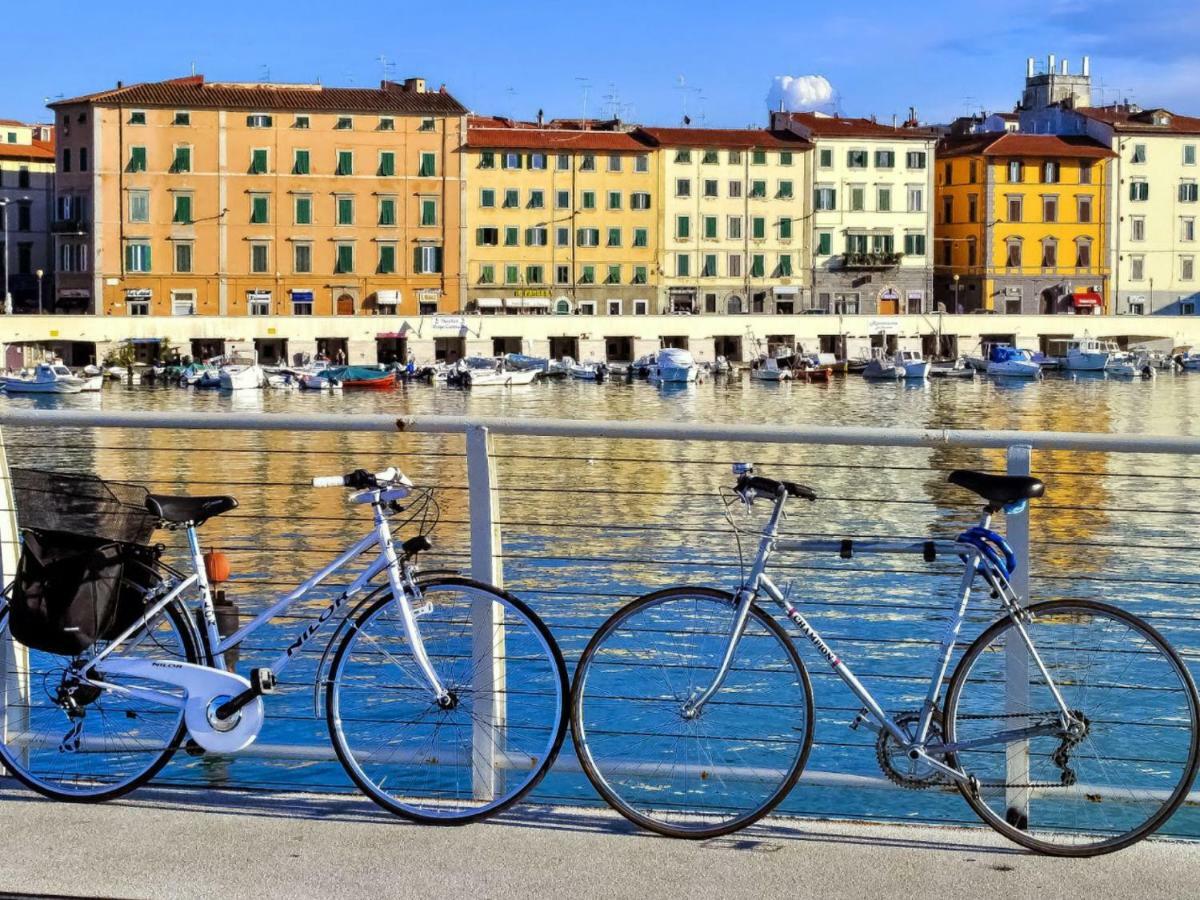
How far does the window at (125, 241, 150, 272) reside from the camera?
7731 centimetres

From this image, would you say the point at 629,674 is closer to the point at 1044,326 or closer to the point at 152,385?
the point at 152,385

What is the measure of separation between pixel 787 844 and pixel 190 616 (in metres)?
1.47

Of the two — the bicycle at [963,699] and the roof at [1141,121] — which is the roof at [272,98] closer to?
the roof at [1141,121]

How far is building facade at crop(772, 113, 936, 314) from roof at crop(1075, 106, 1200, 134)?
31.7 feet

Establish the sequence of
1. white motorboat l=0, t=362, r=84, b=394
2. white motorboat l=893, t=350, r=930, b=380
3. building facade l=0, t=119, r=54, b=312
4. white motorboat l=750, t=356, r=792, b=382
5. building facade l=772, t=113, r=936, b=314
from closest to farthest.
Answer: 1. white motorboat l=0, t=362, r=84, b=394
2. white motorboat l=750, t=356, r=792, b=382
3. white motorboat l=893, t=350, r=930, b=380
4. building facade l=0, t=119, r=54, b=312
5. building facade l=772, t=113, r=936, b=314

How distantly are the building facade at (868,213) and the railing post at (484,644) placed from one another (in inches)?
3272

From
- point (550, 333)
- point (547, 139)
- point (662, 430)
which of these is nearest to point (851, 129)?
point (547, 139)

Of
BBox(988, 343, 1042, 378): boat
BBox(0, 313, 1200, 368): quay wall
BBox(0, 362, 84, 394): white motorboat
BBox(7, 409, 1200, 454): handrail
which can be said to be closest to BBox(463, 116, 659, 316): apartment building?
BBox(0, 313, 1200, 368): quay wall

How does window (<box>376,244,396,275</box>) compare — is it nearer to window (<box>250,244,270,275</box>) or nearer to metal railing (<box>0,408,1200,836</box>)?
window (<box>250,244,270,275</box>)

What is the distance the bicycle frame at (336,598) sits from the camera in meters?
4.28

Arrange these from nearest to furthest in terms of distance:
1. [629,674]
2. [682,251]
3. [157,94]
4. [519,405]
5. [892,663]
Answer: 1. [629,674]
2. [892,663]
3. [519,405]
4. [157,94]
5. [682,251]

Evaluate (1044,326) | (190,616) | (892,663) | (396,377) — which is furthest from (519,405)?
(190,616)

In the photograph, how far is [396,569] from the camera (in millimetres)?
4301

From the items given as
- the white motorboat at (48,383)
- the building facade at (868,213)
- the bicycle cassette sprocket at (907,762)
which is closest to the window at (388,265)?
the white motorboat at (48,383)
